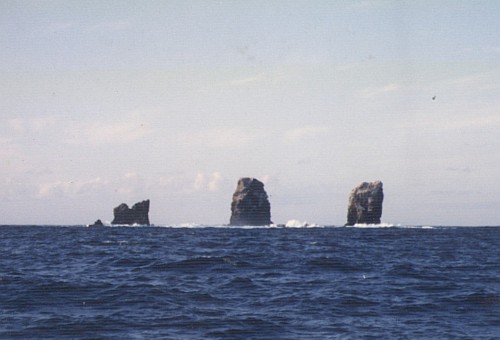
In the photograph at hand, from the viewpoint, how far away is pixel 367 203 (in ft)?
598

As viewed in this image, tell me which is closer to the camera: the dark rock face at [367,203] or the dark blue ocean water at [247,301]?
the dark blue ocean water at [247,301]

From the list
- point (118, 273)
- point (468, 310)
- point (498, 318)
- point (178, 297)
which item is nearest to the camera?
point (498, 318)

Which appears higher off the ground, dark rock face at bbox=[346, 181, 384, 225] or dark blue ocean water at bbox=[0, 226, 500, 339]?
dark rock face at bbox=[346, 181, 384, 225]

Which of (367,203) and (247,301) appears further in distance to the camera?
(367,203)

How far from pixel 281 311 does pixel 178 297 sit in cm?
510

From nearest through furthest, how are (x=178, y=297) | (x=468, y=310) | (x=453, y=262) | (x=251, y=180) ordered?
(x=468, y=310), (x=178, y=297), (x=453, y=262), (x=251, y=180)

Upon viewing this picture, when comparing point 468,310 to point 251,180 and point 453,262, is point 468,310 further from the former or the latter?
point 251,180

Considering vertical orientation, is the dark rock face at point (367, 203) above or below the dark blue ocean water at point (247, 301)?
above

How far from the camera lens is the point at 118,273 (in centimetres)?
2958

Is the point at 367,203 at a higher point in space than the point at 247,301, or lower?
higher

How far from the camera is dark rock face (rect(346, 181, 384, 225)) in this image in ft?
596

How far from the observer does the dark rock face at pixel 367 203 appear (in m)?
182

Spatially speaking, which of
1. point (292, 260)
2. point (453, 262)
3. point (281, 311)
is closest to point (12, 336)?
point (281, 311)

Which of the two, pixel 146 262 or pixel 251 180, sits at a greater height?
pixel 251 180
